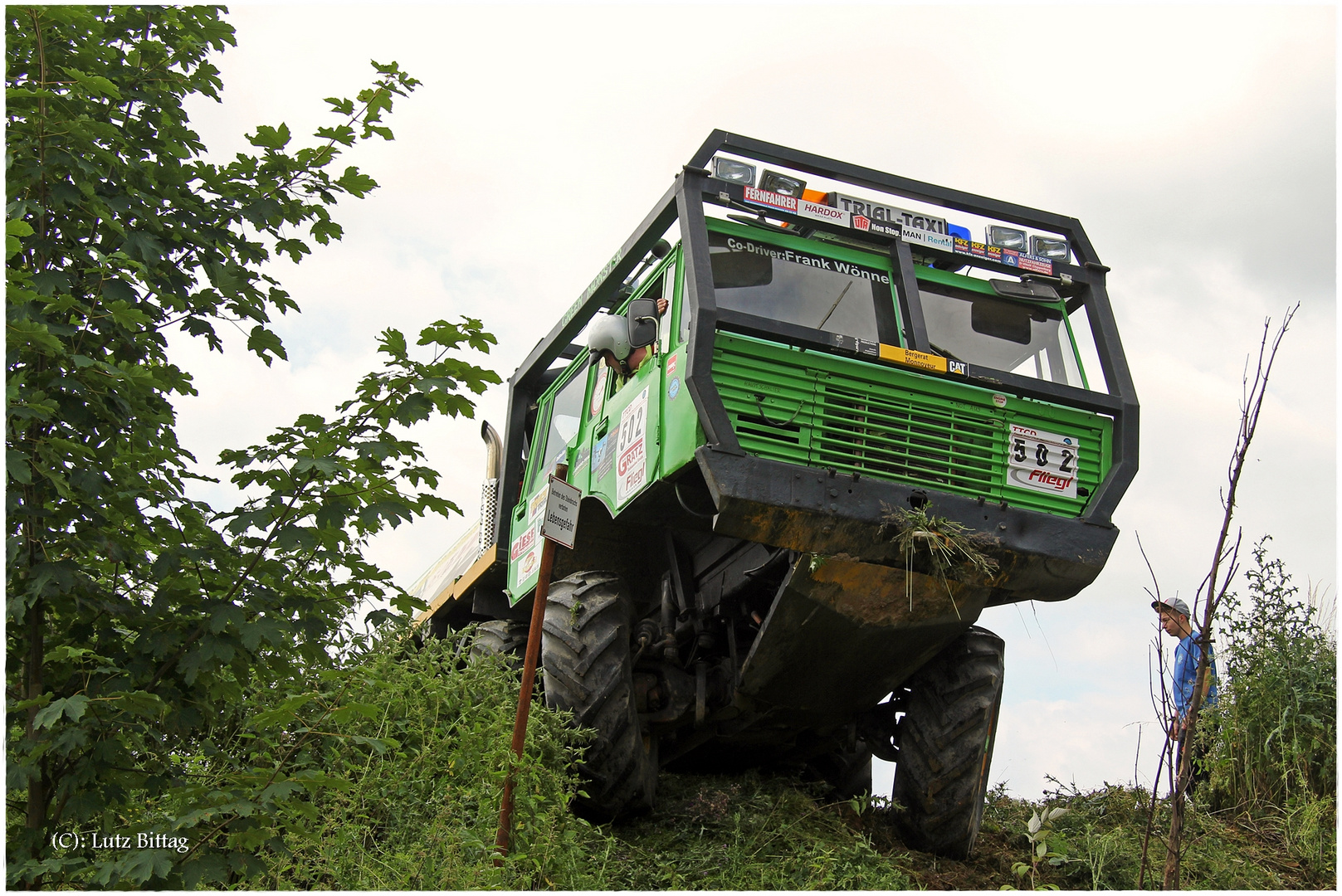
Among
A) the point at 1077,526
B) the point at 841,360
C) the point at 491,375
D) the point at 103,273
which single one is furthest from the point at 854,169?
the point at 103,273

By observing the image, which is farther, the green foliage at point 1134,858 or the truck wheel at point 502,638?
the truck wheel at point 502,638

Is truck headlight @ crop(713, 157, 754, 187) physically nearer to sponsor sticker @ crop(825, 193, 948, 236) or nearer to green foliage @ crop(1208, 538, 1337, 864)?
sponsor sticker @ crop(825, 193, 948, 236)

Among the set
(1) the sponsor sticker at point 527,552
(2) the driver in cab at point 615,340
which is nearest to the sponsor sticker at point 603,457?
(2) the driver in cab at point 615,340

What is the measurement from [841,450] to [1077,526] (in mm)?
1277

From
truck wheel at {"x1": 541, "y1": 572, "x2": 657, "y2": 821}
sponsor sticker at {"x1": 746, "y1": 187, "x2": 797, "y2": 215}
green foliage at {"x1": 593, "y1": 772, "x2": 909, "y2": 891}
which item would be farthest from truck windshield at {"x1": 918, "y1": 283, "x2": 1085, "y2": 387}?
green foliage at {"x1": 593, "y1": 772, "x2": 909, "y2": 891}

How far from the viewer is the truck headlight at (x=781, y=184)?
630cm

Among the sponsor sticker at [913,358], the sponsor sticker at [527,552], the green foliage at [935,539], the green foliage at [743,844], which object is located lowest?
the green foliage at [743,844]

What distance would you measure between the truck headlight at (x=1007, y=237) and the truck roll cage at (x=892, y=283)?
8cm

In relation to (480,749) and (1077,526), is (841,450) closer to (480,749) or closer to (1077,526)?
(1077,526)

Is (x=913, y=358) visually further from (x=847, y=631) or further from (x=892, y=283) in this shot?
(x=847, y=631)

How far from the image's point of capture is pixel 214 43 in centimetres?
468

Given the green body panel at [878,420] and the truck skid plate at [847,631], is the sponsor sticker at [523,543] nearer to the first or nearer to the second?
the truck skid plate at [847,631]

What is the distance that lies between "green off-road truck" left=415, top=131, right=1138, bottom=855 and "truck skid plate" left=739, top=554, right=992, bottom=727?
0.05 ft

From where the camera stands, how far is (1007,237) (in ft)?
22.1
